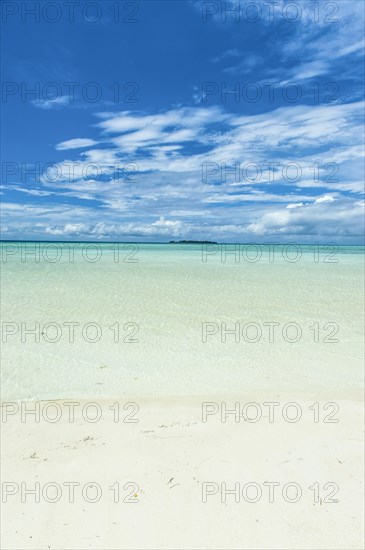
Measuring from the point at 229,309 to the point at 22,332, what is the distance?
6.35 meters

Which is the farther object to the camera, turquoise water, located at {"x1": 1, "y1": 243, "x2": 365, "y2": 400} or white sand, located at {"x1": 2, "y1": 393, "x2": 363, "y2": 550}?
turquoise water, located at {"x1": 1, "y1": 243, "x2": 365, "y2": 400}

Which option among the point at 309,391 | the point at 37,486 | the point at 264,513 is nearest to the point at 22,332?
the point at 37,486

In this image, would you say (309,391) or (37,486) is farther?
(309,391)

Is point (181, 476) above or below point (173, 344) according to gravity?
below

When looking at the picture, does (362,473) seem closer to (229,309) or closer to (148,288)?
(229,309)

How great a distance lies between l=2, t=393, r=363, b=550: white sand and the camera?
3063 millimetres

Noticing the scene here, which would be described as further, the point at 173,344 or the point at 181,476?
the point at 173,344

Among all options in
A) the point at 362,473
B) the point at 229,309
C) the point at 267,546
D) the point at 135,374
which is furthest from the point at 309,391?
the point at 229,309

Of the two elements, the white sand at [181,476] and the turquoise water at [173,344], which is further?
the turquoise water at [173,344]

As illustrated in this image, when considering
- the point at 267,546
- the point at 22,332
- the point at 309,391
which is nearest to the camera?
the point at 267,546

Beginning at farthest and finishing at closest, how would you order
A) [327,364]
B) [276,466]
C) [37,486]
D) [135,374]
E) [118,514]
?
[327,364]
[135,374]
[276,466]
[37,486]
[118,514]

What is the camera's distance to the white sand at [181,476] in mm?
3063

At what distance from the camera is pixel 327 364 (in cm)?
741

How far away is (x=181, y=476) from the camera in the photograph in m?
3.75
